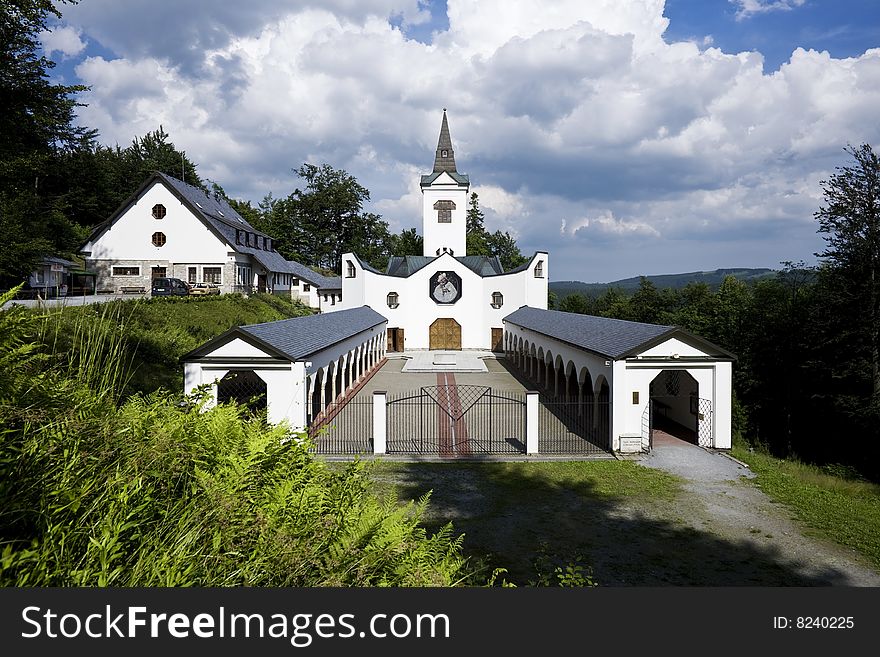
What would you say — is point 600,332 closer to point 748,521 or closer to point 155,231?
point 748,521

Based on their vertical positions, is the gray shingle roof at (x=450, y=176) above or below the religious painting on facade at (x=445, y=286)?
above

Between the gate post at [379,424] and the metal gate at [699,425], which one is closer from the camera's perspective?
the gate post at [379,424]

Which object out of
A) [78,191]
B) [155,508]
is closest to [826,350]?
[155,508]

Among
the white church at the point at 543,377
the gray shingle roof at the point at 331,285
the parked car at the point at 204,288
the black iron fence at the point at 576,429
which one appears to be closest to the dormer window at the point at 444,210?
the gray shingle roof at the point at 331,285

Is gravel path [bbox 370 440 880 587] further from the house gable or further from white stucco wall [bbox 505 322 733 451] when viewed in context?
the house gable

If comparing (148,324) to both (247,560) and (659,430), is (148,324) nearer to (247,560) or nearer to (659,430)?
(659,430)

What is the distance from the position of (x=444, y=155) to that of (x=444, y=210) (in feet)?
20.2

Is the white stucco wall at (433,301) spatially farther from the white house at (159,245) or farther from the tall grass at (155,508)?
the tall grass at (155,508)

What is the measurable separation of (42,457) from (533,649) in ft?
9.82

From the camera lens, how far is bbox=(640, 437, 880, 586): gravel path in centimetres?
823

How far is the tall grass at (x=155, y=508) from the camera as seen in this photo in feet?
8.86

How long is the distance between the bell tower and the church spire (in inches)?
19.9

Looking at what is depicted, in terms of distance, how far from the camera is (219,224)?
133ft

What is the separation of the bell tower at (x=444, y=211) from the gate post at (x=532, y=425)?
34530 mm
